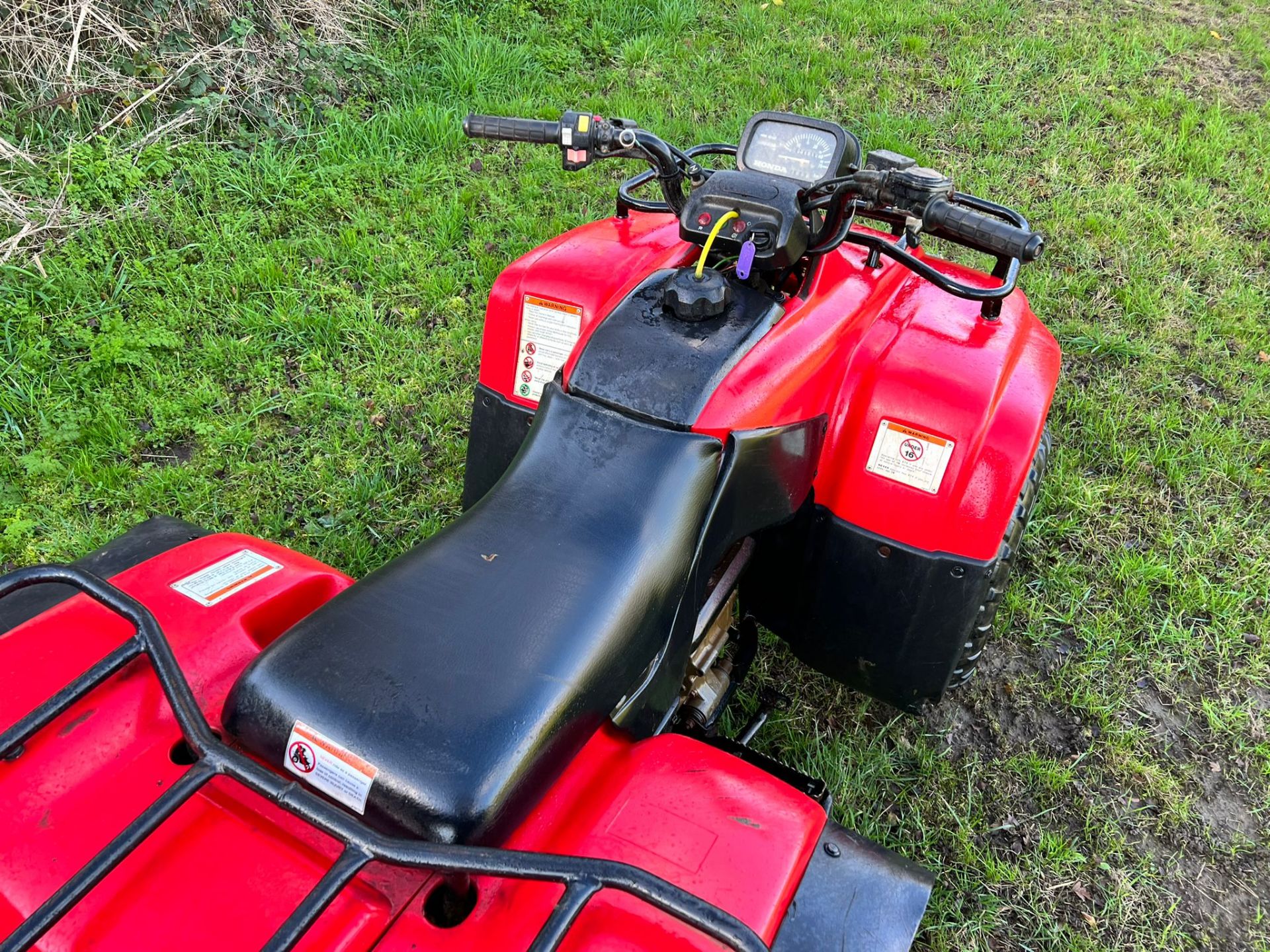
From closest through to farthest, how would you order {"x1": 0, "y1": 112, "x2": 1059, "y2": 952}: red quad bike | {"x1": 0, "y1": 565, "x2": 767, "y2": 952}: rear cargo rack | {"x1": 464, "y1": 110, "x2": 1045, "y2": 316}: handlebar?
{"x1": 0, "y1": 565, "x2": 767, "y2": 952}: rear cargo rack < {"x1": 0, "y1": 112, "x2": 1059, "y2": 952}: red quad bike < {"x1": 464, "y1": 110, "x2": 1045, "y2": 316}: handlebar

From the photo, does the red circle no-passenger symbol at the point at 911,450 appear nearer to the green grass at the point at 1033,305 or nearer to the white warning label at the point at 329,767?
the green grass at the point at 1033,305

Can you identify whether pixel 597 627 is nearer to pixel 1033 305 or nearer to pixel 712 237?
pixel 712 237

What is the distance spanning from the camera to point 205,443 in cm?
300

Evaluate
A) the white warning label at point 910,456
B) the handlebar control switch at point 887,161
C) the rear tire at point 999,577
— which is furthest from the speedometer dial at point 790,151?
the rear tire at point 999,577

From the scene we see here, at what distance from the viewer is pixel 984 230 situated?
1.51m

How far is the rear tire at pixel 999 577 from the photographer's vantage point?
1.87 metres

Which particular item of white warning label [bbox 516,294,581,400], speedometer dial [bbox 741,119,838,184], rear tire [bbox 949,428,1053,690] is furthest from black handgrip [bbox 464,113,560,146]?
rear tire [bbox 949,428,1053,690]

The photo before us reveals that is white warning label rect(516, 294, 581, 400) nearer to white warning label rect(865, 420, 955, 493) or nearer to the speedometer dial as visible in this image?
the speedometer dial

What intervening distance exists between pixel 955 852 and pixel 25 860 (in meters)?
1.91

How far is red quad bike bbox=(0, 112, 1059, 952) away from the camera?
3.34 feet

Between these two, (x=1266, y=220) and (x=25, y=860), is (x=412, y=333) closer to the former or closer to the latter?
(x=25, y=860)

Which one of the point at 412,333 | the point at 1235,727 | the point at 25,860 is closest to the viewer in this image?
the point at 25,860

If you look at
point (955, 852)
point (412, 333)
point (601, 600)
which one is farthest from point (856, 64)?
point (601, 600)

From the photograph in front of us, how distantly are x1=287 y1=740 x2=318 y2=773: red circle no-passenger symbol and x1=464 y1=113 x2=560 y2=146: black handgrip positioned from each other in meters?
1.35
